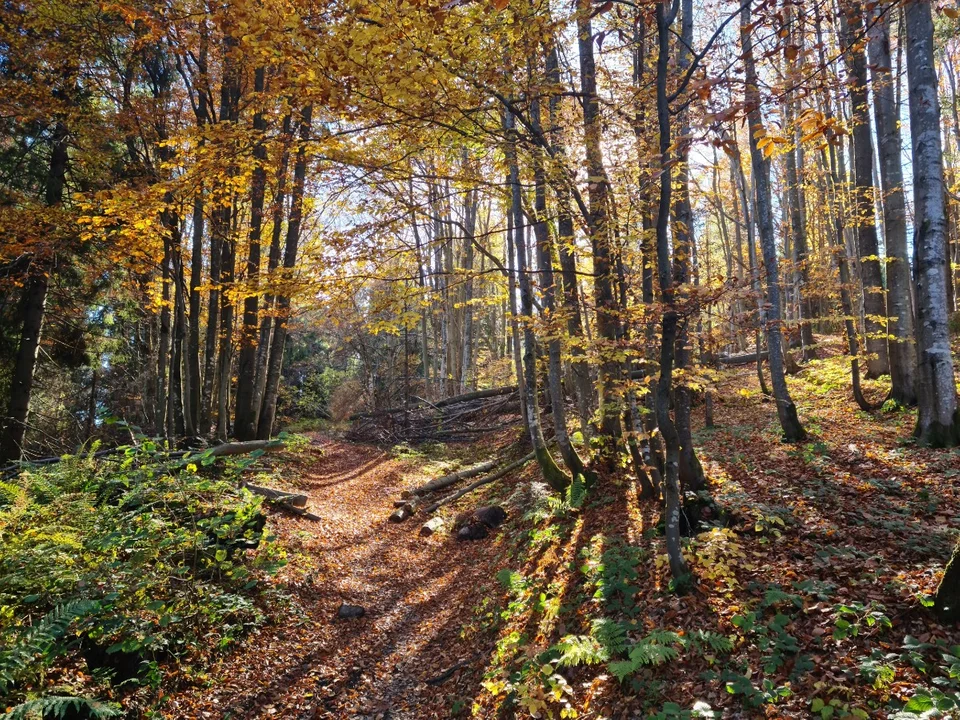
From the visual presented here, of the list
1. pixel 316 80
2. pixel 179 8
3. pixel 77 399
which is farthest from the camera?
pixel 77 399

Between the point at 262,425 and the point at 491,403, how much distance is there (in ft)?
26.3

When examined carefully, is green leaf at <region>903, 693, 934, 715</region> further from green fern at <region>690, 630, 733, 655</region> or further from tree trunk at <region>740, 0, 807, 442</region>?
tree trunk at <region>740, 0, 807, 442</region>

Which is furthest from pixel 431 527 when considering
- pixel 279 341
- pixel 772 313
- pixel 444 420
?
pixel 444 420

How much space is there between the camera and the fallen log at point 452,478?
12625 mm

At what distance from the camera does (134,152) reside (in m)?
10.7

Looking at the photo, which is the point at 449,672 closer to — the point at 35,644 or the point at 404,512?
the point at 35,644

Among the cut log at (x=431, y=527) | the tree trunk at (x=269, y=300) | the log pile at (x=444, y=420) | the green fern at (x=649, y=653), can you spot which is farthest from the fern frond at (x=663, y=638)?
the log pile at (x=444, y=420)

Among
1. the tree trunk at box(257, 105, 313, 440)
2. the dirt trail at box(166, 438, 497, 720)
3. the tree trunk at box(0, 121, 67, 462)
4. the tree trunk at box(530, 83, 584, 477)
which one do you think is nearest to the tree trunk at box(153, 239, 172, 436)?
the tree trunk at box(257, 105, 313, 440)

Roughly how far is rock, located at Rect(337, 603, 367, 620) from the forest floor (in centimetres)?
13

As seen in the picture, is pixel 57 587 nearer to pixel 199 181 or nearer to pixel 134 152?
pixel 199 181

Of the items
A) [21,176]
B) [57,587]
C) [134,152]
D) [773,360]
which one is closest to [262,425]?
[134,152]

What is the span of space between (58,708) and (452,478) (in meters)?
9.62

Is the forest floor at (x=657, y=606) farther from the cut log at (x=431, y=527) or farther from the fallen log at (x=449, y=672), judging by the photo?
the cut log at (x=431, y=527)

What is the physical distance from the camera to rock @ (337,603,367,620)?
689 centimetres
